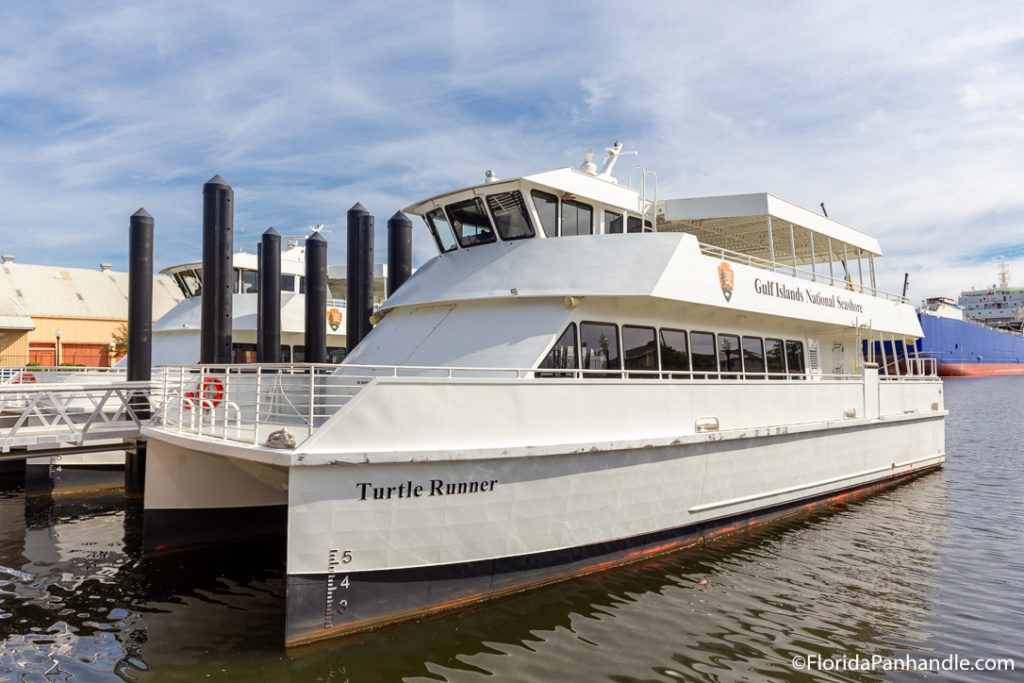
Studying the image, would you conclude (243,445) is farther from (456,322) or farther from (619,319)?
(619,319)

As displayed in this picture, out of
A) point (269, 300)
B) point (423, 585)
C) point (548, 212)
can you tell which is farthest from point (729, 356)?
point (269, 300)

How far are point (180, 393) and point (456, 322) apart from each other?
3812 millimetres

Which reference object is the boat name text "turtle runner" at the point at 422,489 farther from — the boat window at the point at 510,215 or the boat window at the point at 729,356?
the boat window at the point at 729,356

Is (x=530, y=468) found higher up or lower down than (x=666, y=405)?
lower down

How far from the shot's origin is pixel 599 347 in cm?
945

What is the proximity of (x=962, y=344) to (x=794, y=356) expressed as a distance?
67.5 metres

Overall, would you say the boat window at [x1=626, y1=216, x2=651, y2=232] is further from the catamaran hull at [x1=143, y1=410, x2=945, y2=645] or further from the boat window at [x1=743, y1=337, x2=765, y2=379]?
the catamaran hull at [x1=143, y1=410, x2=945, y2=645]

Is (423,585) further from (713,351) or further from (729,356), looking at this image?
(729,356)

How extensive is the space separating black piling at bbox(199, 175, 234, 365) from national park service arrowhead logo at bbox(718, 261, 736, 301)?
8891 millimetres

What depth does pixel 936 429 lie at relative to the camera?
Result: 56.7 ft

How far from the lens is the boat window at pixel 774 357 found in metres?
12.5

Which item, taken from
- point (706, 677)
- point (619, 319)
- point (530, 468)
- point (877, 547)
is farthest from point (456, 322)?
point (877, 547)

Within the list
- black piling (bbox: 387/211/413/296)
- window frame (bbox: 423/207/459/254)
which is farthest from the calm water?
black piling (bbox: 387/211/413/296)

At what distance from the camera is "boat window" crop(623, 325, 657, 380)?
32.2 feet
